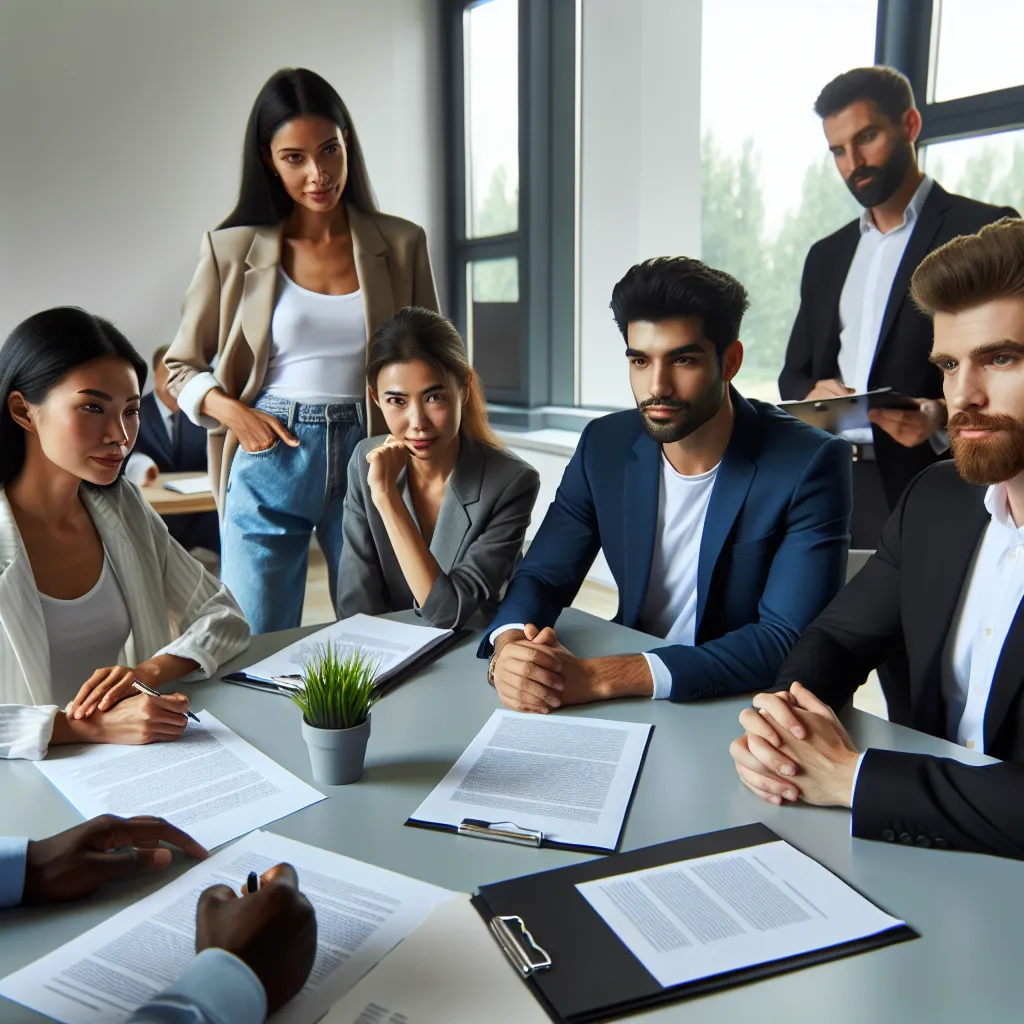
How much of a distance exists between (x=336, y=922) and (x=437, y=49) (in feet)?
18.0

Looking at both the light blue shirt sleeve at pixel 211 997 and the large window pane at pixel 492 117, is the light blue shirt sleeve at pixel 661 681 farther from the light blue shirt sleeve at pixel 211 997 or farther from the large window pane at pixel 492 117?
the large window pane at pixel 492 117

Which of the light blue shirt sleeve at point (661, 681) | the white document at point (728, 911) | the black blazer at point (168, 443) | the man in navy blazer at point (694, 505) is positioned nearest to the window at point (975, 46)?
the man in navy blazer at point (694, 505)

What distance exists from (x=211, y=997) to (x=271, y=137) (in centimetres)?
211

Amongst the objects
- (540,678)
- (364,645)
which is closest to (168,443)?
(364,645)

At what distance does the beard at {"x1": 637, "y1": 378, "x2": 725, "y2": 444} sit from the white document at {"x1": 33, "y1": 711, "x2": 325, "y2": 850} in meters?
0.97

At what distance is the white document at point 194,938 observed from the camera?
2.49 feet

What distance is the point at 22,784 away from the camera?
115 cm

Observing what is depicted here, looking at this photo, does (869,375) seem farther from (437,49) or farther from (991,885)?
(437,49)

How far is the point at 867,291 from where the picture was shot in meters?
2.66

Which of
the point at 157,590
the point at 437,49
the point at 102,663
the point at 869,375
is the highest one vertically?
the point at 437,49

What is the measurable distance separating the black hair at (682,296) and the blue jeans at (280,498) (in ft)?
2.99

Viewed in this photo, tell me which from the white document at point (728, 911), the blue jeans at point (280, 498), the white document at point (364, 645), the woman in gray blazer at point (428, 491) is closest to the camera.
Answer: the white document at point (728, 911)

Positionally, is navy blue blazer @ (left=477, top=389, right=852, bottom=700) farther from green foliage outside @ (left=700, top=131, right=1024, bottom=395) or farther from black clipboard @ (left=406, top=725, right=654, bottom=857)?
green foliage outside @ (left=700, top=131, right=1024, bottom=395)

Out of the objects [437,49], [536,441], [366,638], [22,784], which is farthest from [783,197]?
[22,784]
